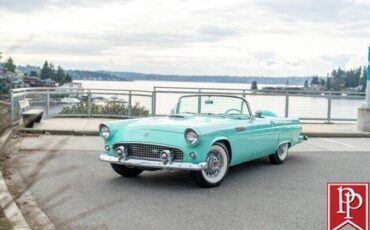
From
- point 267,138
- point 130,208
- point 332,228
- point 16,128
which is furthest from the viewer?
point 267,138

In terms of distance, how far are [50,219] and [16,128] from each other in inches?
119

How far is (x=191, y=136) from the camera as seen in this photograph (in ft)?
22.7

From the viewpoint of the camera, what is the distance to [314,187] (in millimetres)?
7320

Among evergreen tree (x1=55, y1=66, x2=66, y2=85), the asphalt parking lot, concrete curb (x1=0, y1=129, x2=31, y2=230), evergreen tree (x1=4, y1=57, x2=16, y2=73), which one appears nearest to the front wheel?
the asphalt parking lot

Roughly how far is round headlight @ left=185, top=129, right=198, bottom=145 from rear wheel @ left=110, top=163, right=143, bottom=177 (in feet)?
4.30

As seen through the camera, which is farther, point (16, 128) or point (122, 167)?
point (122, 167)

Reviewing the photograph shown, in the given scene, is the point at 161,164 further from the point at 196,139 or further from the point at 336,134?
the point at 336,134

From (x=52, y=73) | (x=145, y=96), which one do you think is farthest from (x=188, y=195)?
(x=52, y=73)

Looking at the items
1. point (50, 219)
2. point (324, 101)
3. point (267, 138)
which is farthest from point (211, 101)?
point (324, 101)

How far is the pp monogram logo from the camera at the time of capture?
287 centimetres

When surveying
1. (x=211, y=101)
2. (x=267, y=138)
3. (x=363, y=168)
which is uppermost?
(x=211, y=101)

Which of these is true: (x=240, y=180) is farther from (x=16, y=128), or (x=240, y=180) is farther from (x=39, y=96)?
(x=39, y=96)

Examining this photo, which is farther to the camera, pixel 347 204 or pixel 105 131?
pixel 105 131

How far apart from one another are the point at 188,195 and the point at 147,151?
0.86m
